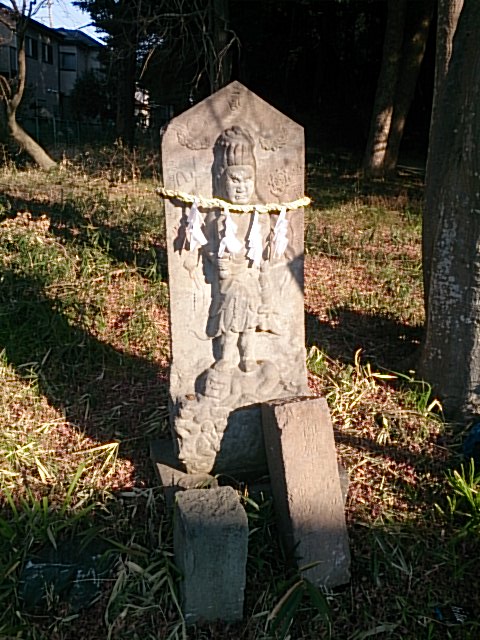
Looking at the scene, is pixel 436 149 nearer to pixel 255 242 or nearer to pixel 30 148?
pixel 255 242

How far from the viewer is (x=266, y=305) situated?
3.23 m

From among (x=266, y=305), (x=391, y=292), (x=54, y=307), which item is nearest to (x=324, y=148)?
(x=391, y=292)

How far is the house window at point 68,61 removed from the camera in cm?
3703

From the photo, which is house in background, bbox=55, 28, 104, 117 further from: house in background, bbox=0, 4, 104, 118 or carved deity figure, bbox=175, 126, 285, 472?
carved deity figure, bbox=175, 126, 285, 472

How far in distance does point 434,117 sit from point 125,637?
12.8 ft

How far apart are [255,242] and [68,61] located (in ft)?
130

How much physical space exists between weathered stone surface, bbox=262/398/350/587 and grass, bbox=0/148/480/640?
12cm

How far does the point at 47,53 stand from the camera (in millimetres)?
33312

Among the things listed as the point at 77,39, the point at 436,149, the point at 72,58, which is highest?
the point at 77,39

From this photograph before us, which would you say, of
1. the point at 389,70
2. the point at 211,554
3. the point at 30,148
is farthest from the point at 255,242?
the point at 30,148

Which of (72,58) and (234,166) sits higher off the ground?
(72,58)

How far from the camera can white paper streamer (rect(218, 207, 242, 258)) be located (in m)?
3.03

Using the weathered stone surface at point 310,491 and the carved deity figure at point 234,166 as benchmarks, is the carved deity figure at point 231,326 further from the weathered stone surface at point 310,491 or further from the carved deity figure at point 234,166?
the weathered stone surface at point 310,491

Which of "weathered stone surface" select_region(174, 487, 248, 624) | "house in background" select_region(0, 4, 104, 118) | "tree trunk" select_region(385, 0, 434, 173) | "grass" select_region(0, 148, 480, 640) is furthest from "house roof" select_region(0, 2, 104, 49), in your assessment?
"weathered stone surface" select_region(174, 487, 248, 624)
